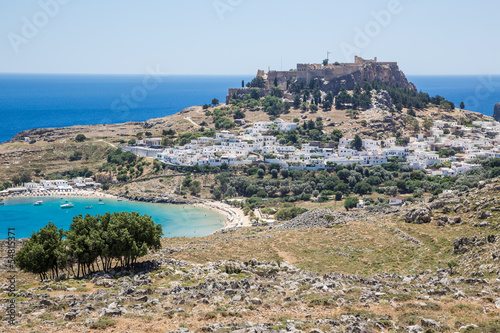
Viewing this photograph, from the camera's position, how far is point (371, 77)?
10281 centimetres

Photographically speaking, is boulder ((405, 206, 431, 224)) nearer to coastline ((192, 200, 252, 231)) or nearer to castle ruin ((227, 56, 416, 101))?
coastline ((192, 200, 252, 231))

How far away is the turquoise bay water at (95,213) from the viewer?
51.8 m

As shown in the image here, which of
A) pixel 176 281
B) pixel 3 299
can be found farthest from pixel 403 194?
pixel 3 299

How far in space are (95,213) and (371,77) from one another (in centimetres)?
6745

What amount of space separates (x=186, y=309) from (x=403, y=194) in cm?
4804

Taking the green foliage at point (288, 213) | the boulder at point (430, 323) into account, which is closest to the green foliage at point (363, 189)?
the green foliage at point (288, 213)

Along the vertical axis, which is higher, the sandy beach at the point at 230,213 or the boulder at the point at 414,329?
the boulder at the point at 414,329

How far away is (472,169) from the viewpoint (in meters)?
61.2

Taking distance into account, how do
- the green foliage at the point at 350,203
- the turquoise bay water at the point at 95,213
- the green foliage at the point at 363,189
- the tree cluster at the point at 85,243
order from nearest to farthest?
the tree cluster at the point at 85,243 → the turquoise bay water at the point at 95,213 → the green foliage at the point at 350,203 → the green foliage at the point at 363,189

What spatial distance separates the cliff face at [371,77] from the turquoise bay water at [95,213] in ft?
166

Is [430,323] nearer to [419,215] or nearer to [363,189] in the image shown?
[419,215]

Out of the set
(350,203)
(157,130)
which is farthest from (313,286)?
(157,130)

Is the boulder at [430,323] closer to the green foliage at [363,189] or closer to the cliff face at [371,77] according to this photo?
the green foliage at [363,189]

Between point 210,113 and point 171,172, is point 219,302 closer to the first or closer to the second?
point 171,172
